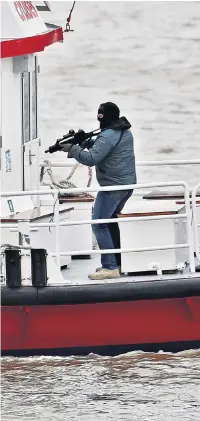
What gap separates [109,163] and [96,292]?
102 cm

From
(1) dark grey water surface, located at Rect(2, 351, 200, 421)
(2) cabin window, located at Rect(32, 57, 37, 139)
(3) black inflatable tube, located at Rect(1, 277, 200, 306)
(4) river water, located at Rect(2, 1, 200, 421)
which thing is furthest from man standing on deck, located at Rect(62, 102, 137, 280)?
(2) cabin window, located at Rect(32, 57, 37, 139)

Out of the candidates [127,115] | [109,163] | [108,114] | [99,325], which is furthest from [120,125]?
[127,115]

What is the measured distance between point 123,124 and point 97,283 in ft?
4.04

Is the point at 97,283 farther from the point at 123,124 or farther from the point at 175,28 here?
the point at 175,28

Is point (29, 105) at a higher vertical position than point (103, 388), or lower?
higher

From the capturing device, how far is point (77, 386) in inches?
392

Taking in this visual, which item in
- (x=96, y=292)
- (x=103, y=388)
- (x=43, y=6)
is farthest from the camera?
(x=43, y=6)

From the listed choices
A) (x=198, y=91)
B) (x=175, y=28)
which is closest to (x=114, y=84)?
(x=198, y=91)

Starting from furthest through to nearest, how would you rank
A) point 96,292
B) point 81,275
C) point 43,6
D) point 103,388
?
point 43,6 → point 81,275 → point 96,292 → point 103,388

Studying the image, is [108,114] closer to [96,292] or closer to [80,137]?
[80,137]

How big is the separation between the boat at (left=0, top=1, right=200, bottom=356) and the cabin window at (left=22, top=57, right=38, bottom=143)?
0.15 metres

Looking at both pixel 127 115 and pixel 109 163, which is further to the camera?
pixel 127 115

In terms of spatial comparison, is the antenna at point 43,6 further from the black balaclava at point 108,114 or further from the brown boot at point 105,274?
the brown boot at point 105,274

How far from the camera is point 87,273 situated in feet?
35.6
